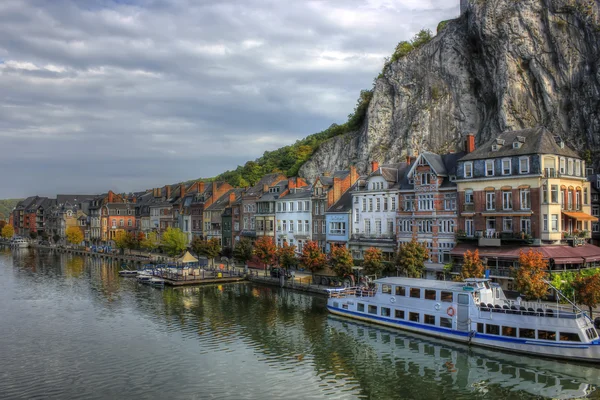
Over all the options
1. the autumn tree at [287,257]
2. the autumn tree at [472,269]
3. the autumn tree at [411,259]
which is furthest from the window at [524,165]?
the autumn tree at [287,257]

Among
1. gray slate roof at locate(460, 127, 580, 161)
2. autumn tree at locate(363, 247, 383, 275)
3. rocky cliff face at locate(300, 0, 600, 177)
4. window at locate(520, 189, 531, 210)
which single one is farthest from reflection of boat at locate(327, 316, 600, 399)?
rocky cliff face at locate(300, 0, 600, 177)

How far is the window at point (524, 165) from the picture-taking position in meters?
46.7

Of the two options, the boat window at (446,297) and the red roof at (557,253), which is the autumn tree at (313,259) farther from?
the boat window at (446,297)

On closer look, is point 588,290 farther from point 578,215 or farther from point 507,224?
point 578,215

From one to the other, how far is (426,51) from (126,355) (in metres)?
85.2

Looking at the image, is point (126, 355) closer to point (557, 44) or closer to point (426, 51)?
point (557, 44)

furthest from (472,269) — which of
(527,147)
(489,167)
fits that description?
(527,147)

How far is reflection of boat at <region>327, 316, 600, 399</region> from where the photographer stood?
27766mm

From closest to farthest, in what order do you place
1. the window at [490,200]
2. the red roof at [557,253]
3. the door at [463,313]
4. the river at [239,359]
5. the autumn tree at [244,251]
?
the river at [239,359]
the door at [463,313]
the red roof at [557,253]
the window at [490,200]
the autumn tree at [244,251]

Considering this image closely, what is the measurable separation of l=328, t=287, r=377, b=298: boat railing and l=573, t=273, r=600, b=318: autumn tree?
14.3 meters

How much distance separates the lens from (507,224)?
158 feet

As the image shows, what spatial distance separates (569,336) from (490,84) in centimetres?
6645

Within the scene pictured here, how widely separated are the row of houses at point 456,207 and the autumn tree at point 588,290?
363 inches

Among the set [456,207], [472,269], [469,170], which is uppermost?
[469,170]
